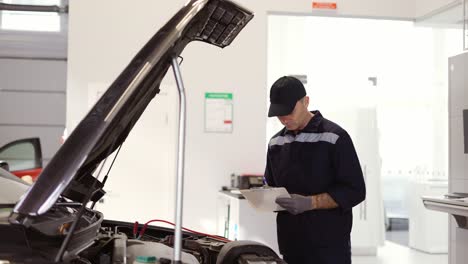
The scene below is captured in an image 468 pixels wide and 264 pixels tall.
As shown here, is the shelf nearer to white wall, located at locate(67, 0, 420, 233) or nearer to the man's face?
the man's face

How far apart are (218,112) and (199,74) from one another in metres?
0.44

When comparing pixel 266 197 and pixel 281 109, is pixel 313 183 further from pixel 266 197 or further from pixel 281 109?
pixel 281 109

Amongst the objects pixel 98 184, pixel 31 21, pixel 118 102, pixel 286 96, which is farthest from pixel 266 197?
pixel 31 21

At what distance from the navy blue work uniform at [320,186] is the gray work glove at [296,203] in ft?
0.27

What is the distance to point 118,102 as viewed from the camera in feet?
3.91

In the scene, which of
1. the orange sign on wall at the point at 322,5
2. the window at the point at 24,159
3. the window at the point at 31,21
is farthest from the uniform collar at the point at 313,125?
the window at the point at 31,21

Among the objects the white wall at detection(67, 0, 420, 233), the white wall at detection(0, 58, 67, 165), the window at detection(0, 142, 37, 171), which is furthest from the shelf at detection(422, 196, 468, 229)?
the white wall at detection(0, 58, 67, 165)

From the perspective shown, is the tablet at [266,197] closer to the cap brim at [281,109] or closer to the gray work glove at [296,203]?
the gray work glove at [296,203]

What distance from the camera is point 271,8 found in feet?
19.0

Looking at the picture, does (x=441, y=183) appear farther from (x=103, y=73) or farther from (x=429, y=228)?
(x=103, y=73)

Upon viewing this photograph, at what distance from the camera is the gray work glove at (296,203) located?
7.97 ft

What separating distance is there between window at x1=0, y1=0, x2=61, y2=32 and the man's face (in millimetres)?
5541

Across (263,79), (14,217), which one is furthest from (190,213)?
(14,217)

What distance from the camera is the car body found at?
109 centimetres
